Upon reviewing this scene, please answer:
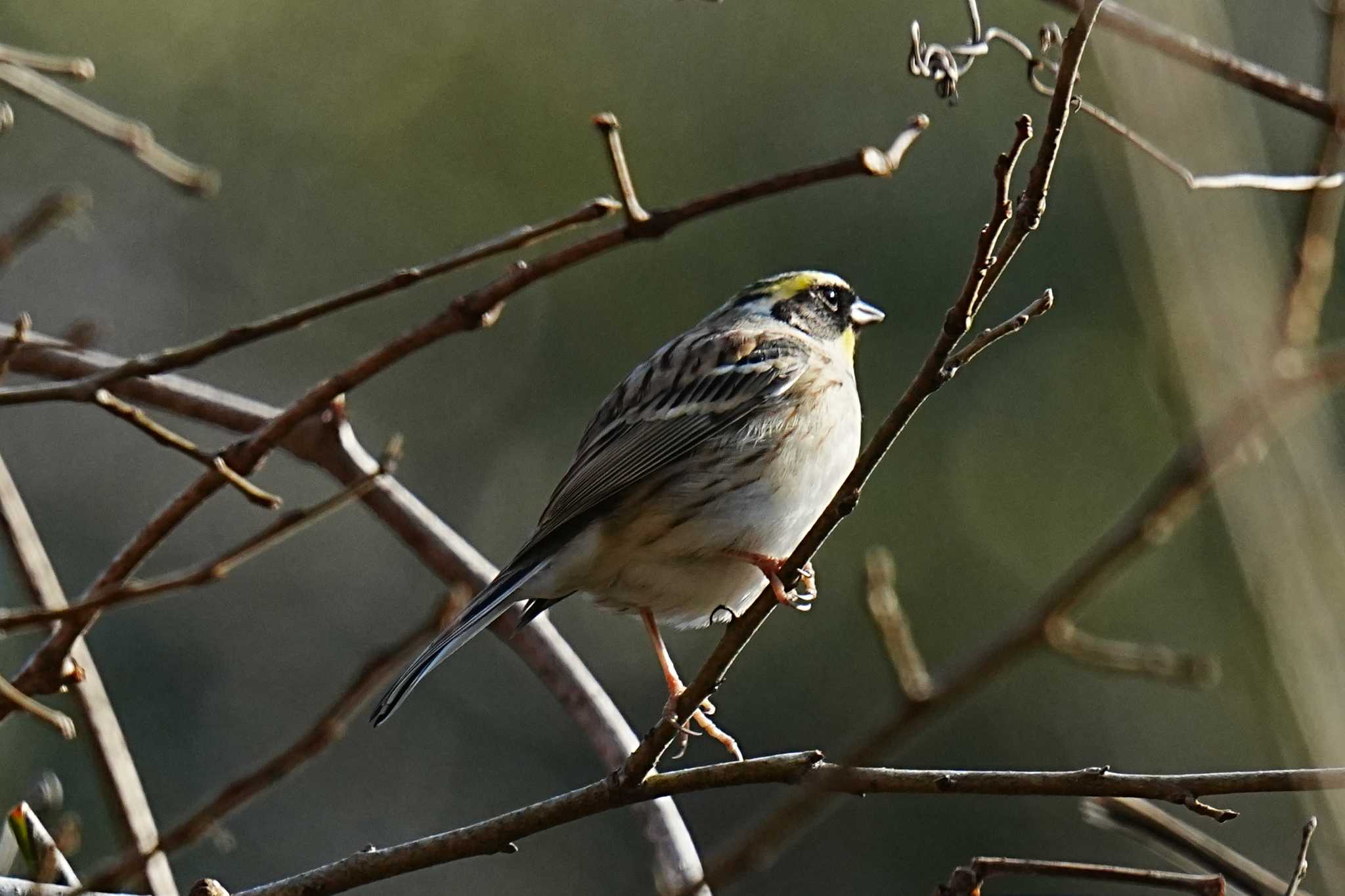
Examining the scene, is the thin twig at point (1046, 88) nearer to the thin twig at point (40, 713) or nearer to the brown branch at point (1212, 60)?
the brown branch at point (1212, 60)

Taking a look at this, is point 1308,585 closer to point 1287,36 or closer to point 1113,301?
point 1113,301

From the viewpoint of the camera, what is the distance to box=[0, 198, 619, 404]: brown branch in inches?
113

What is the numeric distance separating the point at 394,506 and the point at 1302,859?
7.16 feet

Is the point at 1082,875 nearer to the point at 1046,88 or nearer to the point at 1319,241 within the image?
the point at 1046,88

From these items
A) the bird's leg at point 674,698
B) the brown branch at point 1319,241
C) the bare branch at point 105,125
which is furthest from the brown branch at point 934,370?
the bare branch at point 105,125

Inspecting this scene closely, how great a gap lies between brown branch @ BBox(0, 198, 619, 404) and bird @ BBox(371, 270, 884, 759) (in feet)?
3.52

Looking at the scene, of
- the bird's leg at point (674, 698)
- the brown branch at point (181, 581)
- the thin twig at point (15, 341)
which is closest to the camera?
the brown branch at point (181, 581)

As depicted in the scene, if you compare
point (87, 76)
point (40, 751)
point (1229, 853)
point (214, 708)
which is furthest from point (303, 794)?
point (1229, 853)

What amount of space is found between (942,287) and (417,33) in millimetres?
4578

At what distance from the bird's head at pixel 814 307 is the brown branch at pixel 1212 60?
203cm

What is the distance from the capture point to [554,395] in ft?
34.8

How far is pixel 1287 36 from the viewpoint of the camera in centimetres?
927

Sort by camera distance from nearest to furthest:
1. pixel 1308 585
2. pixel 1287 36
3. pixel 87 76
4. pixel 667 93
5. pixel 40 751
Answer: pixel 1308 585 < pixel 87 76 < pixel 40 751 < pixel 1287 36 < pixel 667 93

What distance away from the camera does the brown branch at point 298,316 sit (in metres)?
2.87
